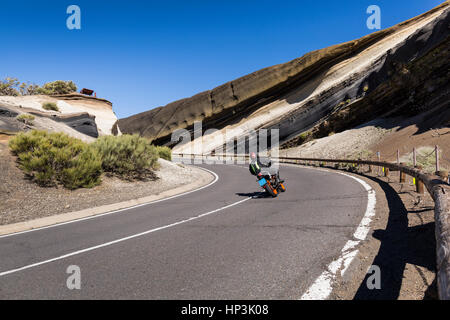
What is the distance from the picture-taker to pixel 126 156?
1499 centimetres

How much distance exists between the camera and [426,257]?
3775 mm

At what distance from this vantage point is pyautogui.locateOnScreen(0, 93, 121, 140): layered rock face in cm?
1802

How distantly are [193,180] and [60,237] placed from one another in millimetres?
11280

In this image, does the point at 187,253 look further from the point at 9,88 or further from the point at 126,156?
the point at 9,88

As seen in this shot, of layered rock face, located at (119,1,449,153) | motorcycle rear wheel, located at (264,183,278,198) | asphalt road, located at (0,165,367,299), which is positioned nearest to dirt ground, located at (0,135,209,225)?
asphalt road, located at (0,165,367,299)

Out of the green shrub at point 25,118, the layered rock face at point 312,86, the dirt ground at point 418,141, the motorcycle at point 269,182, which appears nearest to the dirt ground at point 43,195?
the green shrub at point 25,118

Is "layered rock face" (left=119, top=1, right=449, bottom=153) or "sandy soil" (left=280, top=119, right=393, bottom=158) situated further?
"layered rock face" (left=119, top=1, right=449, bottom=153)

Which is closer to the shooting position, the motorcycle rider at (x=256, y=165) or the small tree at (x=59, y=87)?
the motorcycle rider at (x=256, y=165)

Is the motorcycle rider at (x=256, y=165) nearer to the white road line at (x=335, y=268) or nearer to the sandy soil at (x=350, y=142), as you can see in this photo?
the white road line at (x=335, y=268)

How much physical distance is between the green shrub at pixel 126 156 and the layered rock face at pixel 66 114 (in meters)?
5.52

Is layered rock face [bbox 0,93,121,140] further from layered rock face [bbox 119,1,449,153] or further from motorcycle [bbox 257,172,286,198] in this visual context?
layered rock face [bbox 119,1,449,153]

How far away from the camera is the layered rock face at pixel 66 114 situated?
1802 centimetres

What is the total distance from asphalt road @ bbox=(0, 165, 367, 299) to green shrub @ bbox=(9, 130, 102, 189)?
4399 mm

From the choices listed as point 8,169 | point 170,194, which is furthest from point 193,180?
point 8,169
